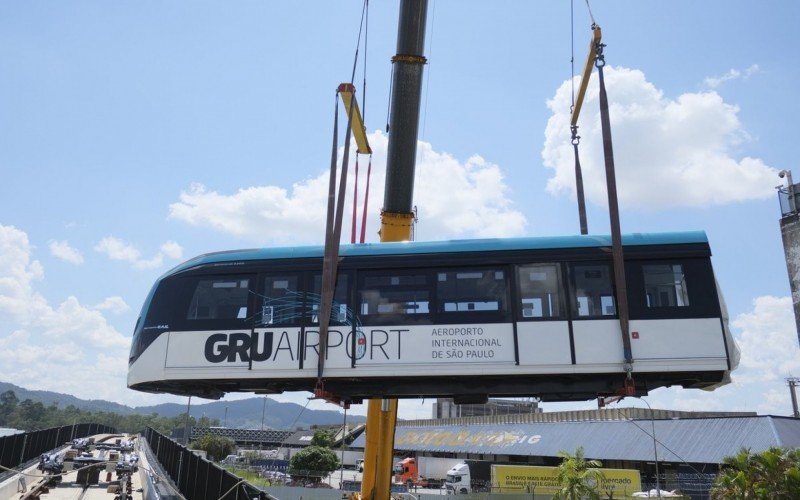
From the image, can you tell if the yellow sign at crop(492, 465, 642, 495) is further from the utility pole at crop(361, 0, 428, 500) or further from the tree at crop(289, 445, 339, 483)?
the tree at crop(289, 445, 339, 483)

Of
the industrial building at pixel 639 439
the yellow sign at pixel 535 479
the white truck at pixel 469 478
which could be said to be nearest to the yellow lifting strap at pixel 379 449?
the industrial building at pixel 639 439

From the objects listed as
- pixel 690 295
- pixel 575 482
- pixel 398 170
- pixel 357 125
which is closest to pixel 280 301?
pixel 398 170

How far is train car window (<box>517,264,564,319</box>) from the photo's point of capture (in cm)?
952

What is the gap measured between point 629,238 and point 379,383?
4894 millimetres

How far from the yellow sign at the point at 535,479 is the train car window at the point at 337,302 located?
902 inches

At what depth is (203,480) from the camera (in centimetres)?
1466

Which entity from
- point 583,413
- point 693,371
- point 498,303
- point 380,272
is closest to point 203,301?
point 380,272

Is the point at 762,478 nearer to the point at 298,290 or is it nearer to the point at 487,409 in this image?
the point at 298,290

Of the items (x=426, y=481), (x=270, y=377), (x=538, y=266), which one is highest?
(x=538, y=266)

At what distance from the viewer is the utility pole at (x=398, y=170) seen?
39.7 feet

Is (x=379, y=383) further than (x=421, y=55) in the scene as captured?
No

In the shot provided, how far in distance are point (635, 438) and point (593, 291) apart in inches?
1105

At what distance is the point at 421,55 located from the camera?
12.8 m

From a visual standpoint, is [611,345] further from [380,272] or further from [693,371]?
[380,272]
